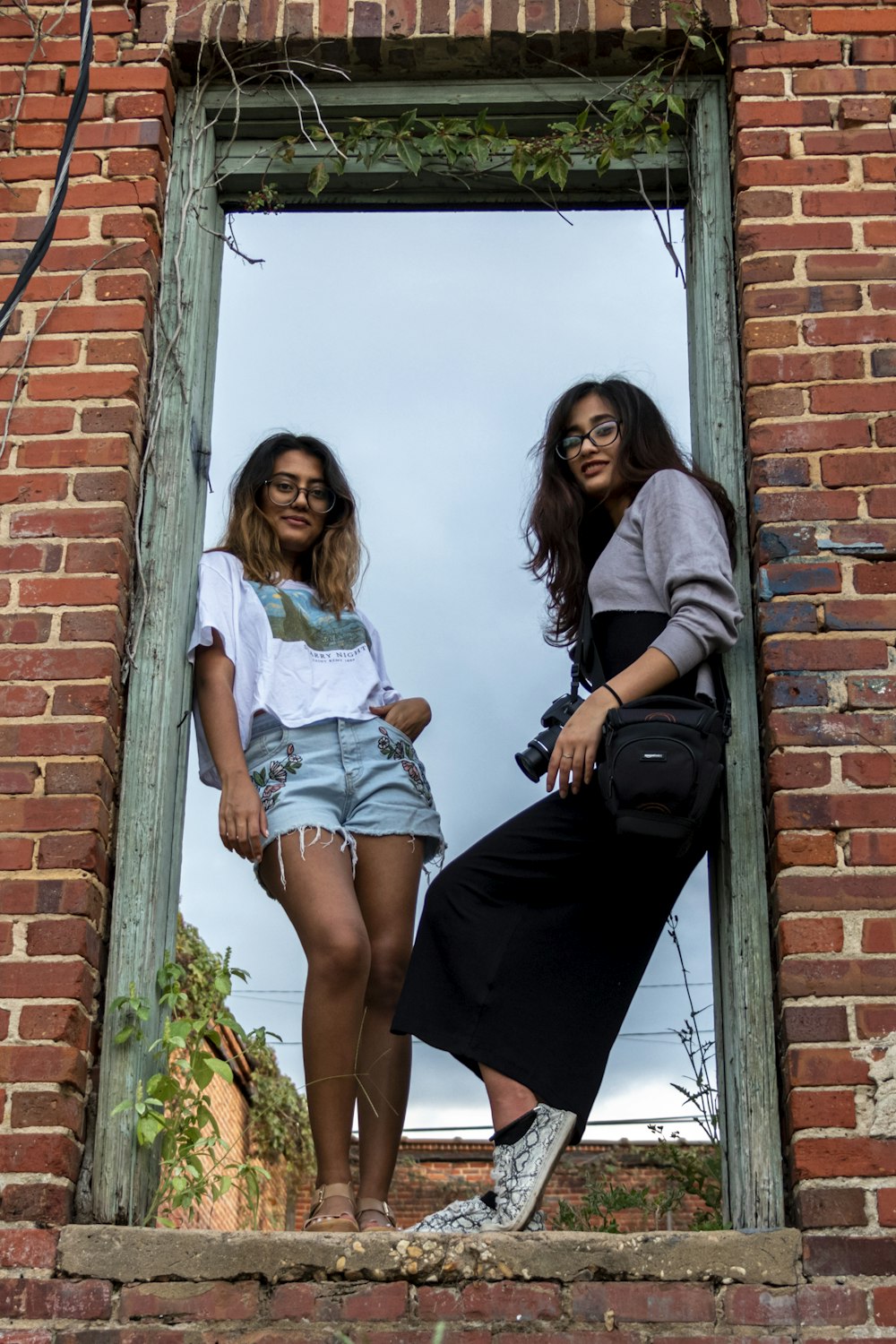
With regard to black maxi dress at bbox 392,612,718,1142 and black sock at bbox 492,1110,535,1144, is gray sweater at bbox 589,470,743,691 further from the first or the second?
black sock at bbox 492,1110,535,1144

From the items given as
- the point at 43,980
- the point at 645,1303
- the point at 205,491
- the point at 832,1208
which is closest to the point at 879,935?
the point at 832,1208

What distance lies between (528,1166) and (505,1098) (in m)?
0.15

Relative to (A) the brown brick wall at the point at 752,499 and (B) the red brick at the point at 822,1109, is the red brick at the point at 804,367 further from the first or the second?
(B) the red brick at the point at 822,1109

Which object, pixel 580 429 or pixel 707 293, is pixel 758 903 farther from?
pixel 707 293

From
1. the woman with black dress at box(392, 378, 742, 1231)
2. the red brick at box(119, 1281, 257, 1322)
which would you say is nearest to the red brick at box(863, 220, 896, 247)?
the woman with black dress at box(392, 378, 742, 1231)

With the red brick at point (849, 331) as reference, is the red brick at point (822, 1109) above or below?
below

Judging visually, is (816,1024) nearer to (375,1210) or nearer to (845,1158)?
(845,1158)

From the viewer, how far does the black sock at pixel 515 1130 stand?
3.32 metres

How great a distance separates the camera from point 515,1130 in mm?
3324

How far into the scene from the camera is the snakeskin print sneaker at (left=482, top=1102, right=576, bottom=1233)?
10.6 ft

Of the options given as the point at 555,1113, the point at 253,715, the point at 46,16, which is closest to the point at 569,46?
the point at 46,16

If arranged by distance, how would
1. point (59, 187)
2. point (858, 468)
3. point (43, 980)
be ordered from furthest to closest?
1. point (858, 468)
2. point (59, 187)
3. point (43, 980)

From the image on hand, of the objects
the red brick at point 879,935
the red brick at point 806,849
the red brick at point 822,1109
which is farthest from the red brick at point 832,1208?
the red brick at point 806,849

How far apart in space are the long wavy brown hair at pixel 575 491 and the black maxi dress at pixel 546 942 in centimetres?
48
